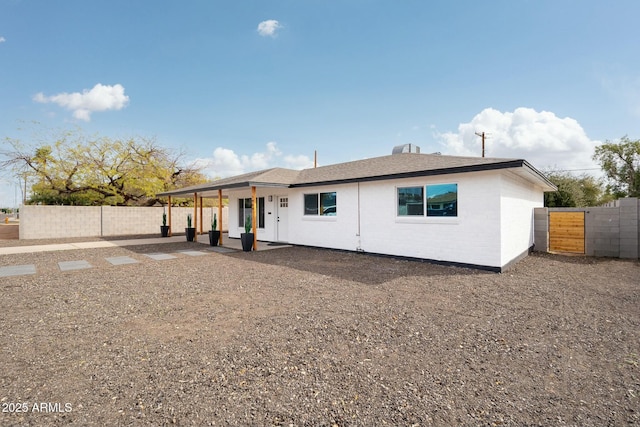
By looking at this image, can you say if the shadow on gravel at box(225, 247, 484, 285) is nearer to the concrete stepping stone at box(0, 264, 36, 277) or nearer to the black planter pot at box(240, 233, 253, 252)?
the black planter pot at box(240, 233, 253, 252)

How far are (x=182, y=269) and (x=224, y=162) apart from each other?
80.0 ft

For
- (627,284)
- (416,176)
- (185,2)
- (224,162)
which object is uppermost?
(185,2)

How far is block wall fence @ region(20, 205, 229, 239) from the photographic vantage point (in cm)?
1703

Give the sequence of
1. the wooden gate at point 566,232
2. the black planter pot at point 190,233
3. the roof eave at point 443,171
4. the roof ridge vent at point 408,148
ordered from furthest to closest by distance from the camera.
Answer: the black planter pot at point 190,233 < the roof ridge vent at point 408,148 < the wooden gate at point 566,232 < the roof eave at point 443,171

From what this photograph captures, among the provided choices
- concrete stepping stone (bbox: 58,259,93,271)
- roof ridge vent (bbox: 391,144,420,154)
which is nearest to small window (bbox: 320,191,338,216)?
roof ridge vent (bbox: 391,144,420,154)

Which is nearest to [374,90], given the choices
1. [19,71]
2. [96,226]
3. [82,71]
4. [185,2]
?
[185,2]

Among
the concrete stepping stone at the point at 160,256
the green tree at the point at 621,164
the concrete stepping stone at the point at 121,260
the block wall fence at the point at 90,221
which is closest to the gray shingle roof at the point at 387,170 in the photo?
the concrete stepping stone at the point at 160,256

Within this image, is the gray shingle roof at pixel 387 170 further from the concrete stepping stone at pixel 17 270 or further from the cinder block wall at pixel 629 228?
the concrete stepping stone at pixel 17 270

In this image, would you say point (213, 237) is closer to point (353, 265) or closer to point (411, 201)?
point (353, 265)

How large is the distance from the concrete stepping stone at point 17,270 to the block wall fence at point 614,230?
59.5ft

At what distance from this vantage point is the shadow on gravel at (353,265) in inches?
288

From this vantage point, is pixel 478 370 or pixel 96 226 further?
pixel 96 226

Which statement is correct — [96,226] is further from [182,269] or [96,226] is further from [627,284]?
[627,284]

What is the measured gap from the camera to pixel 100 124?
67.7ft
